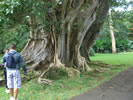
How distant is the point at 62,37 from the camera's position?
9.63 m

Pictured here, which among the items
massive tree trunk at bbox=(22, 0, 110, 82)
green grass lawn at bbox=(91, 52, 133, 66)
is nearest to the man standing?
massive tree trunk at bbox=(22, 0, 110, 82)

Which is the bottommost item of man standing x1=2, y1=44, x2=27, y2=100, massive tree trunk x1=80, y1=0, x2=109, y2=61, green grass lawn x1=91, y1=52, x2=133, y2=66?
green grass lawn x1=91, y1=52, x2=133, y2=66

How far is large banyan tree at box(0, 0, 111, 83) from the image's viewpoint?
7857mm

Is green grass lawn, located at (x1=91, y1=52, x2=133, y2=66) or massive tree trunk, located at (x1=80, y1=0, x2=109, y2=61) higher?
massive tree trunk, located at (x1=80, y1=0, x2=109, y2=61)

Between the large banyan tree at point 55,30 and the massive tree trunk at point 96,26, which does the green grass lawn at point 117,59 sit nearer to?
the massive tree trunk at point 96,26

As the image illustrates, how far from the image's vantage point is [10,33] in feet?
26.7

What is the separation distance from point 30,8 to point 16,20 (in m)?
0.90

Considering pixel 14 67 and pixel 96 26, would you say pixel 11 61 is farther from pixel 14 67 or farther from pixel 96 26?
pixel 96 26

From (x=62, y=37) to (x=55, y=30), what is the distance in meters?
0.67

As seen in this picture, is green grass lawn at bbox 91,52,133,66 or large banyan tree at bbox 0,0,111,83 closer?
large banyan tree at bbox 0,0,111,83

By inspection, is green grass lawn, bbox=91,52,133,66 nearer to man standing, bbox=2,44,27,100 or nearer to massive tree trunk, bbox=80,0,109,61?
massive tree trunk, bbox=80,0,109,61

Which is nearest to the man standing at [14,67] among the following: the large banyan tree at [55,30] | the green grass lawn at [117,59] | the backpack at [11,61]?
the backpack at [11,61]

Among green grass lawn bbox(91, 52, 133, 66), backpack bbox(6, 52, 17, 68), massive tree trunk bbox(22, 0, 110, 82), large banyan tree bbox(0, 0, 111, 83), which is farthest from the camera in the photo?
green grass lawn bbox(91, 52, 133, 66)

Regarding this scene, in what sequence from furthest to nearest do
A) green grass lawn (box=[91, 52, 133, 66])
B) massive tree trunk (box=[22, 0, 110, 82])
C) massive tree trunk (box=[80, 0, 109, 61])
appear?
green grass lawn (box=[91, 52, 133, 66])
massive tree trunk (box=[80, 0, 109, 61])
massive tree trunk (box=[22, 0, 110, 82])
